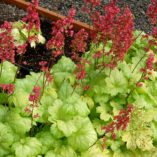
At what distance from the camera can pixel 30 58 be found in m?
4.98

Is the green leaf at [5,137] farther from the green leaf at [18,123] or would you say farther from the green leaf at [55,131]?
the green leaf at [55,131]

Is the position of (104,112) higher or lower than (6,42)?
lower

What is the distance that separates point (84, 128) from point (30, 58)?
5.39 ft

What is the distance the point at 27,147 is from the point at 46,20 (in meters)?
2.64

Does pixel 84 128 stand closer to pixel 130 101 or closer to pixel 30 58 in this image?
pixel 130 101

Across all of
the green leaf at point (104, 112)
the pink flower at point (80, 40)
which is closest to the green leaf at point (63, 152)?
the green leaf at point (104, 112)

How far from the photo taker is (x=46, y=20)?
5641mm

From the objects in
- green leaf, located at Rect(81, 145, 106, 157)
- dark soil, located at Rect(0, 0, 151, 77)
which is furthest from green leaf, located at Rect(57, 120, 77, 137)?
dark soil, located at Rect(0, 0, 151, 77)

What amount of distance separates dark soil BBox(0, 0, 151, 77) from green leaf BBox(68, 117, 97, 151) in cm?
114

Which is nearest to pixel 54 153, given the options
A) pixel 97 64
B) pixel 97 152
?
pixel 97 152

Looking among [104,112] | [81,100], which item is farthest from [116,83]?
[81,100]

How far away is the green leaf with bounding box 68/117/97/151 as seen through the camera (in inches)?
138

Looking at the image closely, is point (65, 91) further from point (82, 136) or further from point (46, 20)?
point (46, 20)

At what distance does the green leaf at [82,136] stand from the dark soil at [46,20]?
1.14 meters
